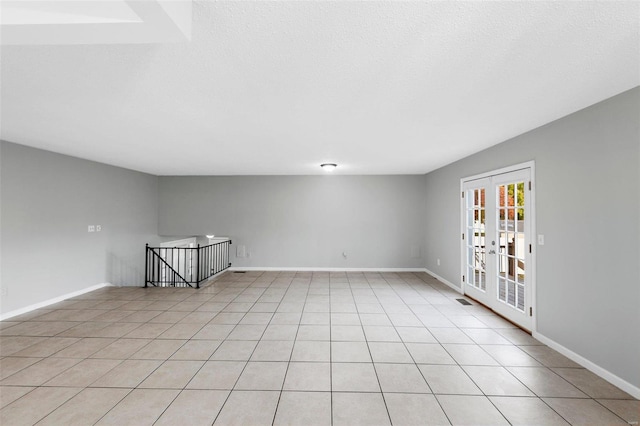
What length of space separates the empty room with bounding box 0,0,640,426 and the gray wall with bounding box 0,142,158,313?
0.04m

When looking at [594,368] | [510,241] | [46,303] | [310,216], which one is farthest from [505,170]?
[46,303]

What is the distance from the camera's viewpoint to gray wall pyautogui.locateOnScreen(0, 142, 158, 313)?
3811 mm

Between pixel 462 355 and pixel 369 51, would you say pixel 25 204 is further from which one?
pixel 462 355

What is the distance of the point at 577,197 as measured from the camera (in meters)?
2.67

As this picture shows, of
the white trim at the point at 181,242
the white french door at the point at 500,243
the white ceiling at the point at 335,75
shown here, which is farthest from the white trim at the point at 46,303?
the white french door at the point at 500,243

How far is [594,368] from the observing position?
8.15 ft

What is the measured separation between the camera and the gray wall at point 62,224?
150 inches

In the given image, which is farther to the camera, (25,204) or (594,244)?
(25,204)

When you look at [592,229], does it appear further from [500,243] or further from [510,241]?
[500,243]

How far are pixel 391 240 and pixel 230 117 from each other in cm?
518

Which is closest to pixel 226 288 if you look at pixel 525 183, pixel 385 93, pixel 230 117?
pixel 230 117

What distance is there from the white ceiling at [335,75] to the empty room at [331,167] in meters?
0.02

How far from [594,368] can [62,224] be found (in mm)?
7452

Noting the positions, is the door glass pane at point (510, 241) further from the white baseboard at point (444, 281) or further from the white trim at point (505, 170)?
the white baseboard at point (444, 281)
